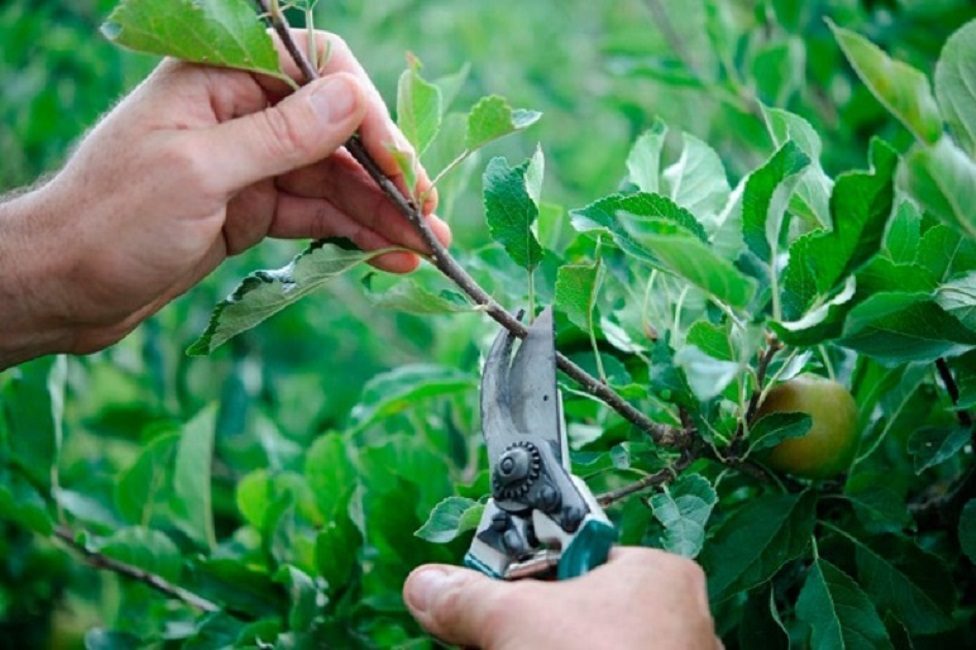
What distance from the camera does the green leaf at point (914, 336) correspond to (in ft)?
2.46

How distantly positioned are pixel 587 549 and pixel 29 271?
1.54 feet

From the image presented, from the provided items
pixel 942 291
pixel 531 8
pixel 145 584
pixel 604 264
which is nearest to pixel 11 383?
pixel 145 584

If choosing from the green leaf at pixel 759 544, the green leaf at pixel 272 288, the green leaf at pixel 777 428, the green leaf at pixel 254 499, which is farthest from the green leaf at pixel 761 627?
the green leaf at pixel 254 499

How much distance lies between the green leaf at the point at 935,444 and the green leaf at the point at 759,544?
8 centimetres

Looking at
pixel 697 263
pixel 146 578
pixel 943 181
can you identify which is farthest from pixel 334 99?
pixel 146 578

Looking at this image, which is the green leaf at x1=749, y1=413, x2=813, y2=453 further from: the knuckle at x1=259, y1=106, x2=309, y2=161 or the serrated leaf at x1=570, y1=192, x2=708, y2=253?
the knuckle at x1=259, y1=106, x2=309, y2=161

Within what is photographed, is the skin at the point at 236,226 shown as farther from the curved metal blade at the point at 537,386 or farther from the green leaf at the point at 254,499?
the green leaf at the point at 254,499

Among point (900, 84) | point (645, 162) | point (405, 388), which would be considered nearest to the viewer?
point (900, 84)

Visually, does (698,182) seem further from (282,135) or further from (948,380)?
(282,135)

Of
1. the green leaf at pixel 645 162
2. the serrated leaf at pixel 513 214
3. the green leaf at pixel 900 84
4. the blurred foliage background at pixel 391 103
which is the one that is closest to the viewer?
the green leaf at pixel 900 84

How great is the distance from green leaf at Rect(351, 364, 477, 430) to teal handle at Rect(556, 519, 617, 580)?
390mm

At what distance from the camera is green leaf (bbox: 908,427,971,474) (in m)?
0.83

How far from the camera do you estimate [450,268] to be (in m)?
0.77

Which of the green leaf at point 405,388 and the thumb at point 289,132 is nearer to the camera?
the thumb at point 289,132
